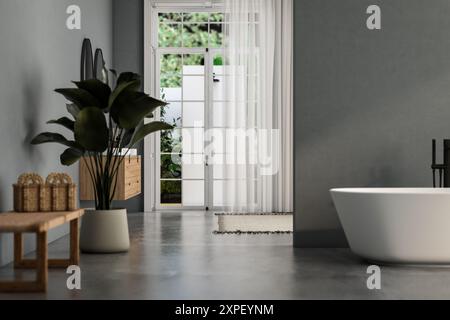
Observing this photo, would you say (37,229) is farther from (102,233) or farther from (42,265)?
(102,233)

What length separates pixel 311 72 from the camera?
5273 millimetres

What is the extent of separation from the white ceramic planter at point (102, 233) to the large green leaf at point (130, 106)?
680 mm

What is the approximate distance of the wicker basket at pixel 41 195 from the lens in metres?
4.13

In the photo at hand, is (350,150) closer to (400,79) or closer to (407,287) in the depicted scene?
(400,79)

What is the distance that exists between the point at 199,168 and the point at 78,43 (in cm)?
273

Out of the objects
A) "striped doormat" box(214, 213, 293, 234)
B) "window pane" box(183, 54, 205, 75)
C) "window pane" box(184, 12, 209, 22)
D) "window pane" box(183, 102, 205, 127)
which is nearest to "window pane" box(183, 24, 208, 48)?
"window pane" box(184, 12, 209, 22)

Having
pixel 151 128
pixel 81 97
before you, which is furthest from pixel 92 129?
pixel 151 128

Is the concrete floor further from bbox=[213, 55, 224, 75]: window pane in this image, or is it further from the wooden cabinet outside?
bbox=[213, 55, 224, 75]: window pane

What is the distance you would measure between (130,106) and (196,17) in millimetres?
4632

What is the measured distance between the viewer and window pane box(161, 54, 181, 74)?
8.92m

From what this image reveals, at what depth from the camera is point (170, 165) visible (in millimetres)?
8750
